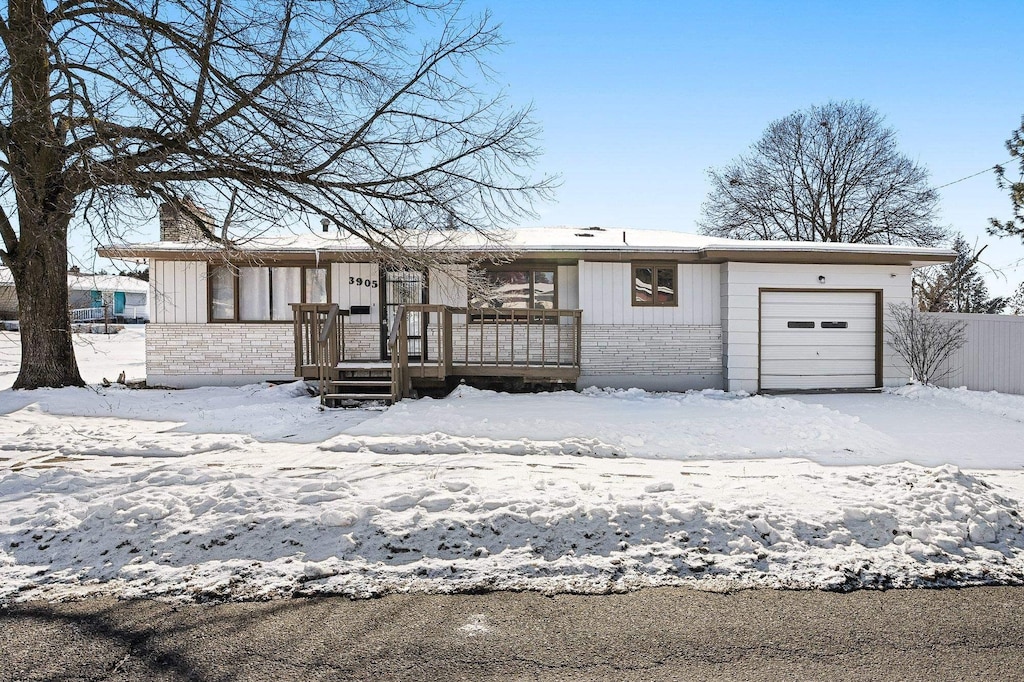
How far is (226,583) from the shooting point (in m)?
3.13

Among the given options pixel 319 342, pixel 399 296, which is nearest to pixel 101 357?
pixel 399 296

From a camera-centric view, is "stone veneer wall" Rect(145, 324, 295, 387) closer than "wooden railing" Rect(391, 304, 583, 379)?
No

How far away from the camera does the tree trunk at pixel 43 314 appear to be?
32.1 ft

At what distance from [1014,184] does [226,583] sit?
19.8 m

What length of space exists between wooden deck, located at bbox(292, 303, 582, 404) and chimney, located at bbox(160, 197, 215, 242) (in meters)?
1.96

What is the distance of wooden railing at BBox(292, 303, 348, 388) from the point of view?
9.80 meters

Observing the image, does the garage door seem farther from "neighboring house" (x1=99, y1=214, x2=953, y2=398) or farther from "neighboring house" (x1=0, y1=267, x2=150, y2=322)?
"neighboring house" (x1=0, y1=267, x2=150, y2=322)

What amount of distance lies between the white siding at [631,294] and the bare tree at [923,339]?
3.41m

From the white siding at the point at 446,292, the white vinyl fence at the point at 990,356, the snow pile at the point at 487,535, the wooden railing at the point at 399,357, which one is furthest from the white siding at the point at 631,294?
the snow pile at the point at 487,535

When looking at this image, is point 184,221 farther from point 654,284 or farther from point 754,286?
point 754,286

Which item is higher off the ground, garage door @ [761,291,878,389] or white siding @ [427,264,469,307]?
white siding @ [427,264,469,307]

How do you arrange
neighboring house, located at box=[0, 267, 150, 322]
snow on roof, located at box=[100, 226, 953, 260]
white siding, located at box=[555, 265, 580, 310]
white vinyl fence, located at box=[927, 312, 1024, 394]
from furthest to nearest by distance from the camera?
neighboring house, located at box=[0, 267, 150, 322], white siding, located at box=[555, 265, 580, 310], white vinyl fence, located at box=[927, 312, 1024, 394], snow on roof, located at box=[100, 226, 953, 260]

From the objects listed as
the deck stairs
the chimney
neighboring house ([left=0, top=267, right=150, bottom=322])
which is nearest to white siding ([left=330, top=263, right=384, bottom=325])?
the deck stairs

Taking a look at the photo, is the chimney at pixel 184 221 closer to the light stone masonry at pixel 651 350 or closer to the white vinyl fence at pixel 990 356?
the light stone masonry at pixel 651 350
